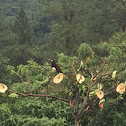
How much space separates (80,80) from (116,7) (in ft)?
33.6

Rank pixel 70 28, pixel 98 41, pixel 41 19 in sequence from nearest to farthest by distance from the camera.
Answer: pixel 70 28, pixel 98 41, pixel 41 19

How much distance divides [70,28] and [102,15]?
9.22 ft

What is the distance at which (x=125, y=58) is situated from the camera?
393 cm

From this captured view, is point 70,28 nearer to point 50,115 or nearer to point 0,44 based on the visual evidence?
point 0,44

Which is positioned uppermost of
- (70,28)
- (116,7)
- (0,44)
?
(116,7)

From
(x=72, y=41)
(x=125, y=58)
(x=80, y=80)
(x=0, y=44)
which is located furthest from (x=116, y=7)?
(x=80, y=80)

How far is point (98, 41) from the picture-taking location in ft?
41.7

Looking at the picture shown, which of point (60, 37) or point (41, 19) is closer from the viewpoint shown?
point (60, 37)

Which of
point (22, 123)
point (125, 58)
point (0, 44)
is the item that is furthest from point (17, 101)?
point (0, 44)

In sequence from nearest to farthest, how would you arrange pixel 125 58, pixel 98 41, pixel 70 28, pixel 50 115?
pixel 50 115 < pixel 125 58 < pixel 70 28 < pixel 98 41

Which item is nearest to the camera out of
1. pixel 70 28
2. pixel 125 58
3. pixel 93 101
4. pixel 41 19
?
pixel 93 101

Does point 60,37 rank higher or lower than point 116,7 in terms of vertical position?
lower

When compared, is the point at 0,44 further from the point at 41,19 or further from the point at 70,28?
the point at 41,19

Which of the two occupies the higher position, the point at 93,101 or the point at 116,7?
the point at 116,7
